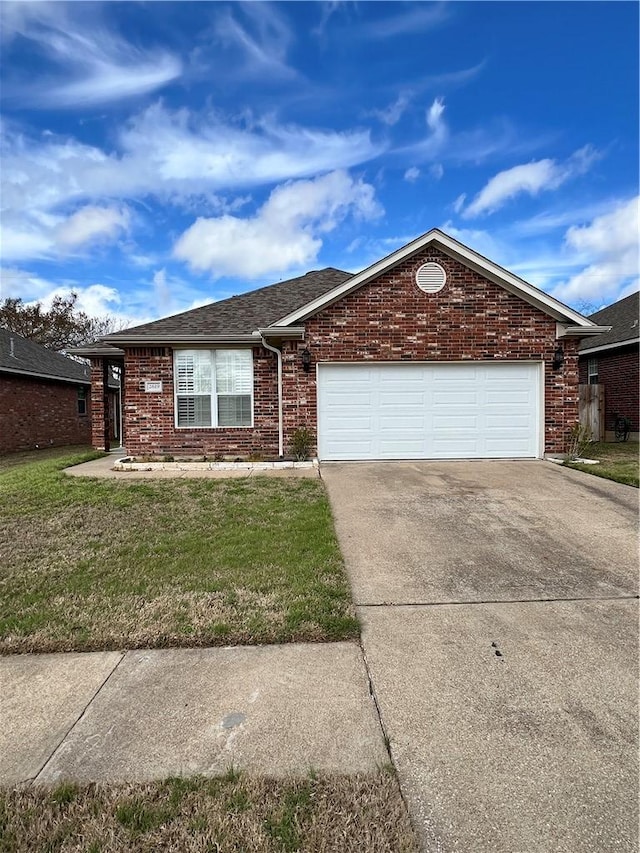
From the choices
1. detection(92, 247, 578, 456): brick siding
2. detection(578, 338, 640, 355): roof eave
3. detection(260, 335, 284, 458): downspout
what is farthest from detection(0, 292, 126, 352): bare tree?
detection(578, 338, 640, 355): roof eave

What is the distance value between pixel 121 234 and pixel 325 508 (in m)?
21.7

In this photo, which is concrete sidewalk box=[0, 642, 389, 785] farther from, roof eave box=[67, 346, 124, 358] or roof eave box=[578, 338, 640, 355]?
roof eave box=[578, 338, 640, 355]

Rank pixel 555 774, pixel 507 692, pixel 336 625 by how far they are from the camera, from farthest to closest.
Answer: pixel 336 625
pixel 507 692
pixel 555 774

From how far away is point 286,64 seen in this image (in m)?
10.5

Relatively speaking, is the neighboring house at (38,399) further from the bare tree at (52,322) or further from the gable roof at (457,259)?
the bare tree at (52,322)

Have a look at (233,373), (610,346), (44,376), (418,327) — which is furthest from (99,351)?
(610,346)

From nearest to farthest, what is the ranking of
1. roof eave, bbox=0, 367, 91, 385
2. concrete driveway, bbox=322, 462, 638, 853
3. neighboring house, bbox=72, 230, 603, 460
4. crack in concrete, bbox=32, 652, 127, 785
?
concrete driveway, bbox=322, 462, 638, 853 < crack in concrete, bbox=32, 652, 127, 785 < neighboring house, bbox=72, 230, 603, 460 < roof eave, bbox=0, 367, 91, 385

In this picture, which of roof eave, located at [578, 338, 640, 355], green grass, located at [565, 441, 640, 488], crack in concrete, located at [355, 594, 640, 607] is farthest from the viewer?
roof eave, located at [578, 338, 640, 355]

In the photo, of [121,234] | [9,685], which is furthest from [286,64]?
[121,234]

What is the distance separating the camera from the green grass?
8607 mm

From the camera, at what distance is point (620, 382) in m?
15.5

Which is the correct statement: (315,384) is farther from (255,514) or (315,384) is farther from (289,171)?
(289,171)

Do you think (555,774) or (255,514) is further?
(255,514)

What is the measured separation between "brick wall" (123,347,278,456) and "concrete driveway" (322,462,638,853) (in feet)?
17.7
